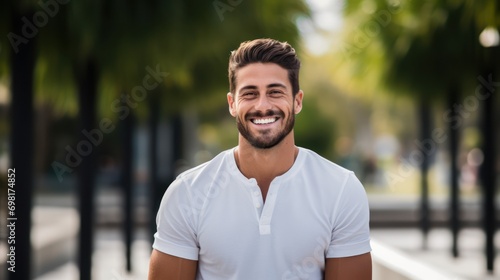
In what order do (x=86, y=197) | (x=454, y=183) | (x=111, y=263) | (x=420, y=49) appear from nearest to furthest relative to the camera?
(x=86, y=197) → (x=420, y=49) → (x=454, y=183) → (x=111, y=263)

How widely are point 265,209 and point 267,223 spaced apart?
0.05 metres

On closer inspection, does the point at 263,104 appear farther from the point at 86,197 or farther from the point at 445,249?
the point at 445,249

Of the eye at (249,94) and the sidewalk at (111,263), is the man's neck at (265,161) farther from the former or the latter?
the sidewalk at (111,263)

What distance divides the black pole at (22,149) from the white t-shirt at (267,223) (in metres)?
3.99

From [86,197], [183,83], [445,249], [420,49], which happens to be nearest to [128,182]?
[183,83]

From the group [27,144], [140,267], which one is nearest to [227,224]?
[27,144]

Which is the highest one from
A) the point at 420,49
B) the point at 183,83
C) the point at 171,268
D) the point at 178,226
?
the point at 420,49

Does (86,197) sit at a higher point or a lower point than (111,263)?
higher

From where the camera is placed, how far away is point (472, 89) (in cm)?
1194

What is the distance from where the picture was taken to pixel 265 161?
2.84 m

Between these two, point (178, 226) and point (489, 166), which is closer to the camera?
point (178, 226)

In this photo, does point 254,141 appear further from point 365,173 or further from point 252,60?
point 365,173

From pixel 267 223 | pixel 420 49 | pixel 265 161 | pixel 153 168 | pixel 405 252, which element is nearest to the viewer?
pixel 267 223

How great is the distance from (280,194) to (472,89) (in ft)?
31.7
